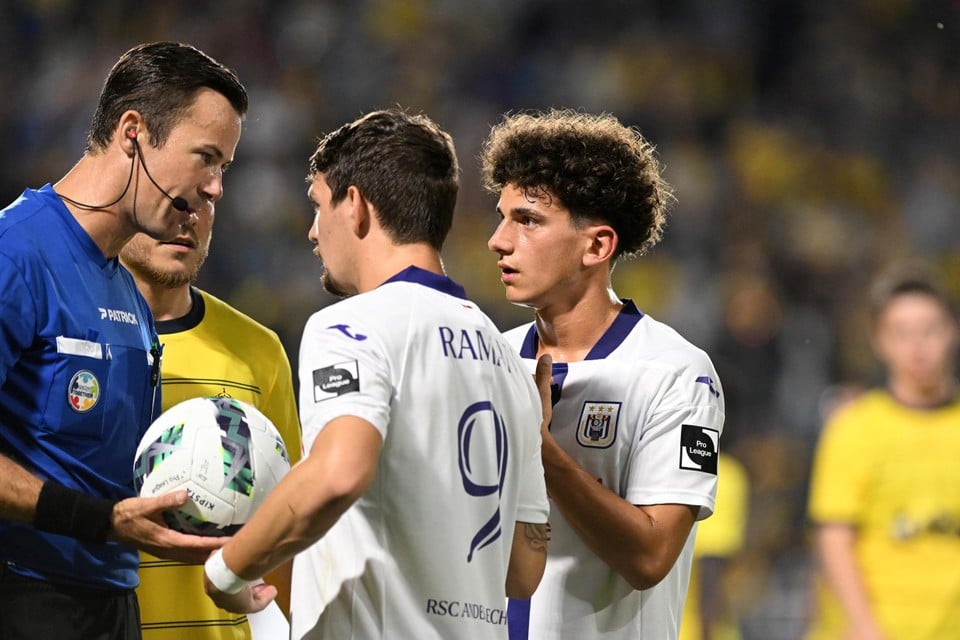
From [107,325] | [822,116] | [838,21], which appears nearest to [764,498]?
[822,116]

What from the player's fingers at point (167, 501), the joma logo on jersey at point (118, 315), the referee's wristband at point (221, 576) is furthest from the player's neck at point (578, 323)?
the referee's wristband at point (221, 576)

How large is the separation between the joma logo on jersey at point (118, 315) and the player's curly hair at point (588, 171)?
4.08 feet

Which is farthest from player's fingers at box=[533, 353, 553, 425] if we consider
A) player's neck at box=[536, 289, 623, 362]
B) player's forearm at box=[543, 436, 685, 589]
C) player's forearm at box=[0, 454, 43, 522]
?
player's forearm at box=[0, 454, 43, 522]

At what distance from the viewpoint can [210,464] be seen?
3.06 m

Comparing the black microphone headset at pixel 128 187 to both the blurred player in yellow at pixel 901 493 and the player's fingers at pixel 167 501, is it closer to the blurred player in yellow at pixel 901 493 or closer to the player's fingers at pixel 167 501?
the player's fingers at pixel 167 501

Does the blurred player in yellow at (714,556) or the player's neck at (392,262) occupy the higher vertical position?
the player's neck at (392,262)

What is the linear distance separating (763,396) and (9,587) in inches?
A: 283

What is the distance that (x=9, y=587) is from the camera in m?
3.22

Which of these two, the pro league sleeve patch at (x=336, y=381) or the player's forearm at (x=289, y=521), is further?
the pro league sleeve patch at (x=336, y=381)

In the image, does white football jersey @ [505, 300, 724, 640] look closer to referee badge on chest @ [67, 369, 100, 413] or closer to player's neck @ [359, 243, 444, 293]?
player's neck @ [359, 243, 444, 293]

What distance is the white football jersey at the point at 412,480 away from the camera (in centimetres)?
289

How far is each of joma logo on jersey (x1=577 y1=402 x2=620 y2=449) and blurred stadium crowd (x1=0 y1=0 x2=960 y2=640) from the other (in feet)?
19.9

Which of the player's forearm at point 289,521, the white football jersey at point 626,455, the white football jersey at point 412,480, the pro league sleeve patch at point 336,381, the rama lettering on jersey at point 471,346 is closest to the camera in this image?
the player's forearm at point 289,521

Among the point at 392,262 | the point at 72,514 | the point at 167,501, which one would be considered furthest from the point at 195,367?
the point at 392,262
